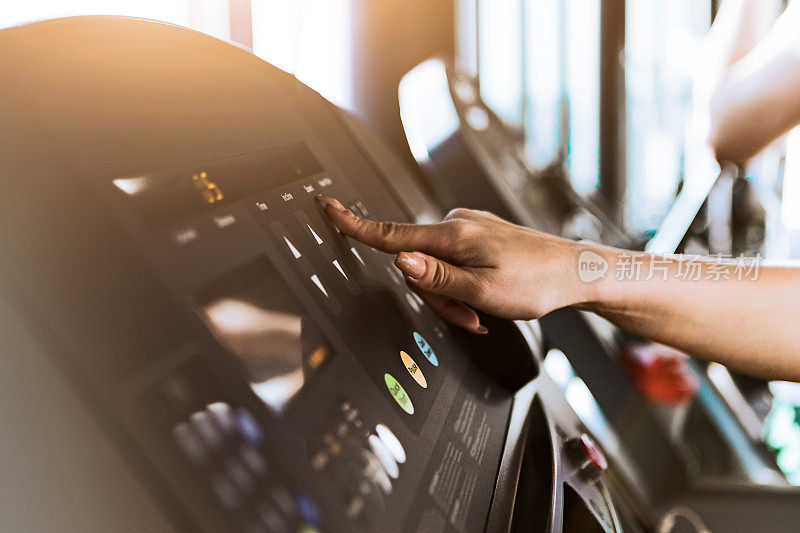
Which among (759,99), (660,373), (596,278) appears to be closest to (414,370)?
(596,278)

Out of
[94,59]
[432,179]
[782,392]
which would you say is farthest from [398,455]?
[782,392]

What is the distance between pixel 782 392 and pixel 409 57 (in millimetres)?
2071

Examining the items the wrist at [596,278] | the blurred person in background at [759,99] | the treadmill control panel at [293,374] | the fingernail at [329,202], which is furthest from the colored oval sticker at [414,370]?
the blurred person in background at [759,99]

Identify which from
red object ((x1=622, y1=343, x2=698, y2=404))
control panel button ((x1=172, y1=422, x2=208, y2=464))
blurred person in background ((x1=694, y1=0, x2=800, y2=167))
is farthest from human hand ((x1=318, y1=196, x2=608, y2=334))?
A: blurred person in background ((x1=694, y1=0, x2=800, y2=167))

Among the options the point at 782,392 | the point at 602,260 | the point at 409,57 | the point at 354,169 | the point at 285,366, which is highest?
the point at 409,57

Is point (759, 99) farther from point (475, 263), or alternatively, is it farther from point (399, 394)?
point (399, 394)

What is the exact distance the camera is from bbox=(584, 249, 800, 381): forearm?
2.41 feet

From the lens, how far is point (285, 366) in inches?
12.9

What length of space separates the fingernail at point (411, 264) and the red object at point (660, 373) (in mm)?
780

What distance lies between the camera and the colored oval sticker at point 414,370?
481 mm

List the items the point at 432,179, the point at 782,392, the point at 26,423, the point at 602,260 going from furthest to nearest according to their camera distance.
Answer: the point at 782,392, the point at 432,179, the point at 602,260, the point at 26,423

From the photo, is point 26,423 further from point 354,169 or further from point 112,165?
point 354,169

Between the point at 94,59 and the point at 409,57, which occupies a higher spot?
the point at 409,57

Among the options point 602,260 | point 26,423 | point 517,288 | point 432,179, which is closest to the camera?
point 26,423
